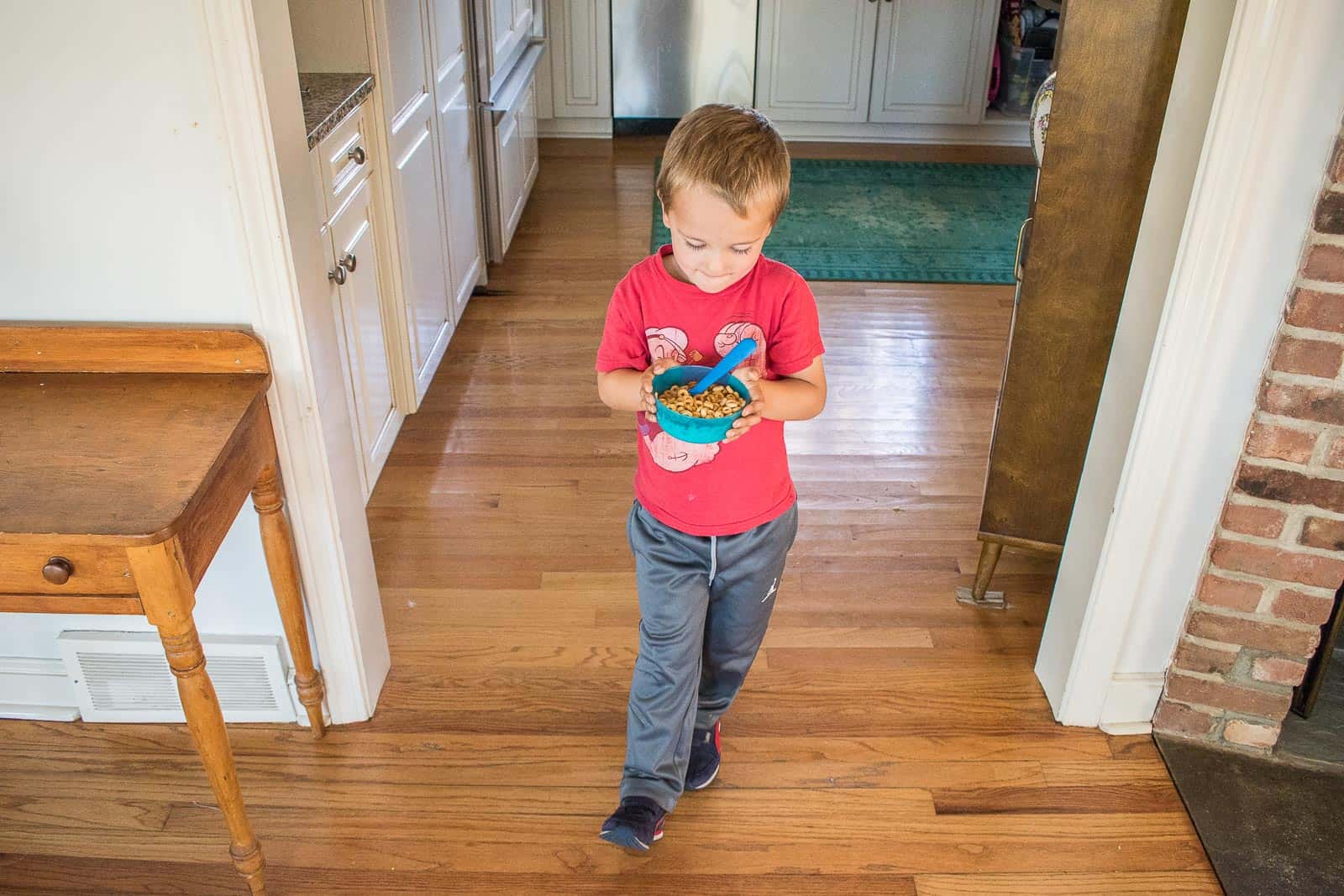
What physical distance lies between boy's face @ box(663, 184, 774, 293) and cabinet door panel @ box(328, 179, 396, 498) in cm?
112

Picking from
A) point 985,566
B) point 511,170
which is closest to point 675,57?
point 511,170

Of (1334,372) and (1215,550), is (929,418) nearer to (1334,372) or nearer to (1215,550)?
(1215,550)

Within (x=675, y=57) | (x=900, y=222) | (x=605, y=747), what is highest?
(x=675, y=57)

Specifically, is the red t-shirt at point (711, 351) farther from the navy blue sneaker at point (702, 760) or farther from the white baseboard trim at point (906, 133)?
the white baseboard trim at point (906, 133)

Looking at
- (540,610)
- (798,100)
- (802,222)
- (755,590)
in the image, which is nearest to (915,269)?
(802,222)

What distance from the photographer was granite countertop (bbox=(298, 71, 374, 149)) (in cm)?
215

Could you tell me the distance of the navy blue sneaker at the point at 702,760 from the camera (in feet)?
6.25

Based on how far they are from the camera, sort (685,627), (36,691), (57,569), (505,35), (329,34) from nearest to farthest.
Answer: (57,569) → (685,627) → (36,691) → (329,34) → (505,35)

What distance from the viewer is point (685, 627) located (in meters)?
1.65

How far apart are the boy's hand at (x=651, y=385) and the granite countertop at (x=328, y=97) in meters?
0.98

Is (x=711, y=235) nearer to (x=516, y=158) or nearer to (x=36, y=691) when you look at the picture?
(x=36, y=691)

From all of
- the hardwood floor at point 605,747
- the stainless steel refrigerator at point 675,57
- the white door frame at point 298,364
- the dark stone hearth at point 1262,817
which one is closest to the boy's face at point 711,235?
the white door frame at point 298,364

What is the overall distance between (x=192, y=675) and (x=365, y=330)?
1.24m

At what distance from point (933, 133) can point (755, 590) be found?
13.7 feet
